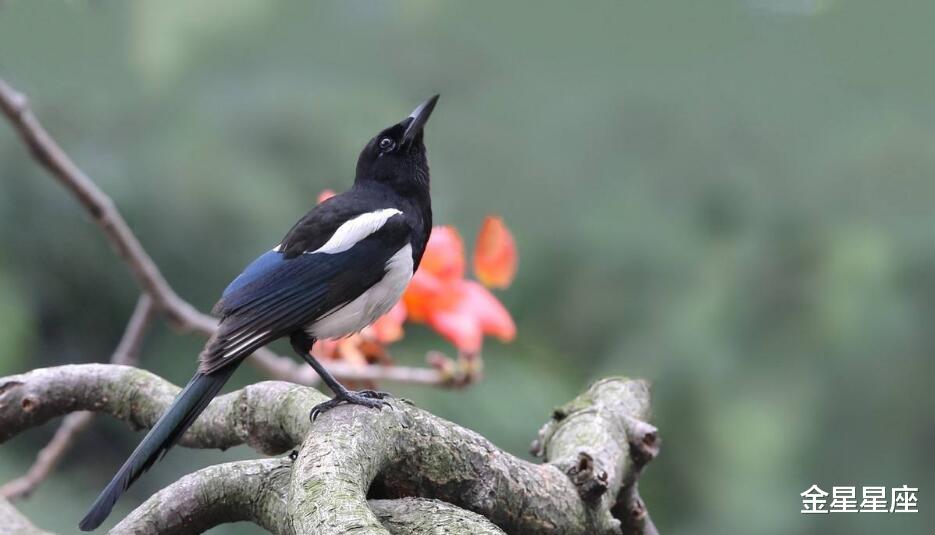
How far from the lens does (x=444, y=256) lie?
142 centimetres

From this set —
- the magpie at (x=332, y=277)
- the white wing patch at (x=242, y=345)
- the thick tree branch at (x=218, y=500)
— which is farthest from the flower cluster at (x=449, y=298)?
the thick tree branch at (x=218, y=500)

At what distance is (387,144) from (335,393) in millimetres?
336

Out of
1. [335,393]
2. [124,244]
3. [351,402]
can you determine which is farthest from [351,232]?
[124,244]

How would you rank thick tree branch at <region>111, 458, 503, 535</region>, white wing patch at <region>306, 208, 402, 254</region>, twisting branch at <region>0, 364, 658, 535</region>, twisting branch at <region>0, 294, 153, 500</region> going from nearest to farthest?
twisting branch at <region>0, 364, 658, 535</region>
thick tree branch at <region>111, 458, 503, 535</region>
white wing patch at <region>306, 208, 402, 254</region>
twisting branch at <region>0, 294, 153, 500</region>

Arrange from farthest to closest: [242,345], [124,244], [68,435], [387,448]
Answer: [68,435] → [124,244] → [242,345] → [387,448]

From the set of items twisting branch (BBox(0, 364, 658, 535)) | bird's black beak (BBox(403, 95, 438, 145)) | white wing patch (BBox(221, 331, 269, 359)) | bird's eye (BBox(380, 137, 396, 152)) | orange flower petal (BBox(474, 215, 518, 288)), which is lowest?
twisting branch (BBox(0, 364, 658, 535))

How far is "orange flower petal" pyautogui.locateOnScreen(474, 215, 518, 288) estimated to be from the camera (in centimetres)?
140

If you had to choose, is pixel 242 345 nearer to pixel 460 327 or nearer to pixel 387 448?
pixel 387 448

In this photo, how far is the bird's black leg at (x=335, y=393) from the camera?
3.09ft

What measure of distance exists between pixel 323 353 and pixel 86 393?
37 cm

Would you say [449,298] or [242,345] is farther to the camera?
[449,298]

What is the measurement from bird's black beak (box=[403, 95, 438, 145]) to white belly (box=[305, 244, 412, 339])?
17cm

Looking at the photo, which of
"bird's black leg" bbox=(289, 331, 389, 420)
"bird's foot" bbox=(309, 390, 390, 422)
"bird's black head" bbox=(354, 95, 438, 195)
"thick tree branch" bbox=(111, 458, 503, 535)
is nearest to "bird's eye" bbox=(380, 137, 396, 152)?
"bird's black head" bbox=(354, 95, 438, 195)

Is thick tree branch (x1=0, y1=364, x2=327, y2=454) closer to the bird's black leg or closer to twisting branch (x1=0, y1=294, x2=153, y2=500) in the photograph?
the bird's black leg
